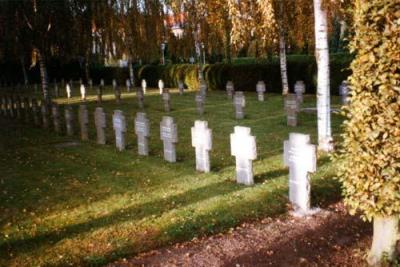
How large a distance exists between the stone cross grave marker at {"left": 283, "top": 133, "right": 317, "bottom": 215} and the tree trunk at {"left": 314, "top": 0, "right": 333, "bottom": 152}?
3.12m

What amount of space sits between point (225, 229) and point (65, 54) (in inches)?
693

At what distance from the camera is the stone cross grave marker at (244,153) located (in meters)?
8.28

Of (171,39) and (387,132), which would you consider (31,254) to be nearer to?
(387,132)

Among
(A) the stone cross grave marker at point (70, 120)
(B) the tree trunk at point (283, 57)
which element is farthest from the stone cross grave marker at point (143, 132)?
(B) the tree trunk at point (283, 57)

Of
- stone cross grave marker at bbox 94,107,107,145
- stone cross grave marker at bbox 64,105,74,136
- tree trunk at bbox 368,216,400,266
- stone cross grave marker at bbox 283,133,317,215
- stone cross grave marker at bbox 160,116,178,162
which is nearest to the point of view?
tree trunk at bbox 368,216,400,266

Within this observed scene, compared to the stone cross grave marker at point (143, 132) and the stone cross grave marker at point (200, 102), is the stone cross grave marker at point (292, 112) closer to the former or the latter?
the stone cross grave marker at point (200, 102)

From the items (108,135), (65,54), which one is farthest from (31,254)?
(65,54)

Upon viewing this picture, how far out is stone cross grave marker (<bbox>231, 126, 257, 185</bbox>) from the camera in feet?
27.2

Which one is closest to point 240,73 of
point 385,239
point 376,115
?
point 385,239

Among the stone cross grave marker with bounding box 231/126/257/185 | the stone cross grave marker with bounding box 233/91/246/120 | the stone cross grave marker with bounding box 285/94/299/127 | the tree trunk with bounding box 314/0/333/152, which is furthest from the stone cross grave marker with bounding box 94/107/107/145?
the tree trunk with bounding box 314/0/333/152

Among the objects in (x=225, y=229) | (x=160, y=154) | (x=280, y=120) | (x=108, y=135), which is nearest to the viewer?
(x=225, y=229)

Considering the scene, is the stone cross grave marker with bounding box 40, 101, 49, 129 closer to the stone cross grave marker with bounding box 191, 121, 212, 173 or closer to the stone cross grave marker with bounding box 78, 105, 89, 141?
the stone cross grave marker with bounding box 78, 105, 89, 141

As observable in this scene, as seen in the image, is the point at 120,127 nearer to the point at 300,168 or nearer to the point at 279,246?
the point at 300,168

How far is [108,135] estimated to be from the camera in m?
14.9
